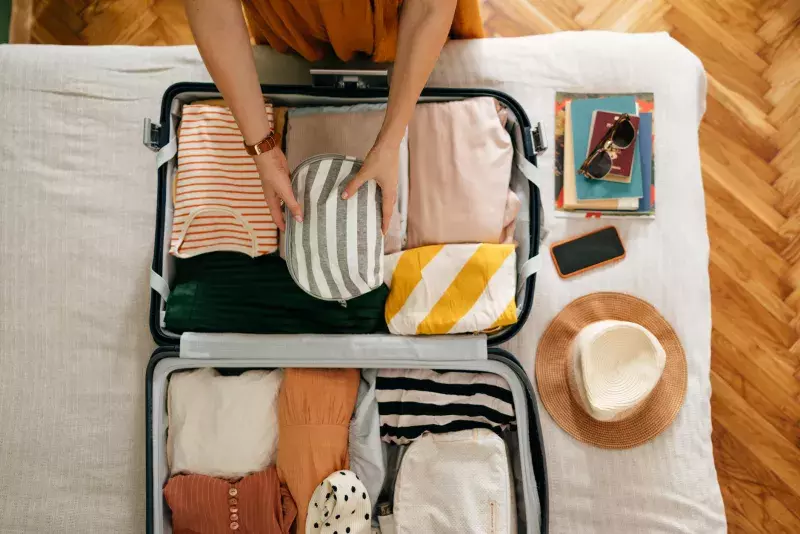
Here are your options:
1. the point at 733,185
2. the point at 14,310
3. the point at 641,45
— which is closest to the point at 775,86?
the point at 733,185

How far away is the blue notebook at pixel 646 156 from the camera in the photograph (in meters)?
1.19

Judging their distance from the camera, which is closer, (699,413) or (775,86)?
(699,413)

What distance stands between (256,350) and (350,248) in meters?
0.29

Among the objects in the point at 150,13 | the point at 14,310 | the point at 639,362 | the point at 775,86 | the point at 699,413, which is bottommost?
the point at 699,413

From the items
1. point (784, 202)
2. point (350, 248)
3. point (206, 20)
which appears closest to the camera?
point (206, 20)

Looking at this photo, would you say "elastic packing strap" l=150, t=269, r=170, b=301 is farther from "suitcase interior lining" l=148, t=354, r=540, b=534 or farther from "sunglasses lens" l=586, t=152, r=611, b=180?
"sunglasses lens" l=586, t=152, r=611, b=180

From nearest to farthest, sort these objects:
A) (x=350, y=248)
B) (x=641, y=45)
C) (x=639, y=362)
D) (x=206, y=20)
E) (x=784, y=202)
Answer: (x=206, y=20)
(x=350, y=248)
(x=639, y=362)
(x=641, y=45)
(x=784, y=202)

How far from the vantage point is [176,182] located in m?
1.10

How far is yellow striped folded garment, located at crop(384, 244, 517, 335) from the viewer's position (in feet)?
3.37

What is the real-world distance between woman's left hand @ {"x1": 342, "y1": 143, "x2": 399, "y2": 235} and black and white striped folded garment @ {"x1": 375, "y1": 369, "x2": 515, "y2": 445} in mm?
370

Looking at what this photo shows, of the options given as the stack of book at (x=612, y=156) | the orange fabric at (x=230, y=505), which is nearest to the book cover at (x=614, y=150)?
the stack of book at (x=612, y=156)

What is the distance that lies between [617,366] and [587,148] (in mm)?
475

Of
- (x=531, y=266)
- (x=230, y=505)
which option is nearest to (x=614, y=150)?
(x=531, y=266)

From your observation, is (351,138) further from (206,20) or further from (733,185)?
(733,185)
